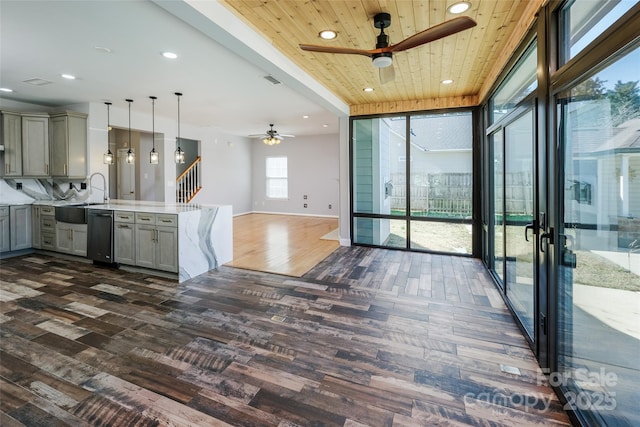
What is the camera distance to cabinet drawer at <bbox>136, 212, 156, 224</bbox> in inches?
171

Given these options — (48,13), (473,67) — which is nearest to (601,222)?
(473,67)

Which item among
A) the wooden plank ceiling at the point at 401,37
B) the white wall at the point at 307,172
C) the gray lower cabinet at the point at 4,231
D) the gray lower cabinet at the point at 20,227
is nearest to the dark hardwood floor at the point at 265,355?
the gray lower cabinet at the point at 4,231

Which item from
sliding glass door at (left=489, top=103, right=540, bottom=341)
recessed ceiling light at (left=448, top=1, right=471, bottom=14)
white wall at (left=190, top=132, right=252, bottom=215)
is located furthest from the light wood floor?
recessed ceiling light at (left=448, top=1, right=471, bottom=14)

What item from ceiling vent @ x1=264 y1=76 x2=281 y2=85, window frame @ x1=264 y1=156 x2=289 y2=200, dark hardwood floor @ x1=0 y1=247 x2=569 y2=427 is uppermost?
ceiling vent @ x1=264 y1=76 x2=281 y2=85

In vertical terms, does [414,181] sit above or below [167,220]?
above

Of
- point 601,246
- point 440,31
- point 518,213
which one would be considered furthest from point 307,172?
point 601,246

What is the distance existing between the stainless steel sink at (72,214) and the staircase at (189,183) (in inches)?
132

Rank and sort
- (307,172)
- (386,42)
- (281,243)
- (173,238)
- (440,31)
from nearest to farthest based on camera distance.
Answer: (440,31) → (386,42) → (173,238) → (281,243) → (307,172)

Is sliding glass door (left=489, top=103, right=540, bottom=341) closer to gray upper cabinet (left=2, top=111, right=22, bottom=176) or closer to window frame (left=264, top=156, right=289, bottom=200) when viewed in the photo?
gray upper cabinet (left=2, top=111, right=22, bottom=176)

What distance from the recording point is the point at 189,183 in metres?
8.91

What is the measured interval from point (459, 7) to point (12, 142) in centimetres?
678

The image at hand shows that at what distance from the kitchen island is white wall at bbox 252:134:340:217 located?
6039mm

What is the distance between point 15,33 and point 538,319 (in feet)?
17.2

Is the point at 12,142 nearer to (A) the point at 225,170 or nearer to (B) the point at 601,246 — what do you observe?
(A) the point at 225,170
